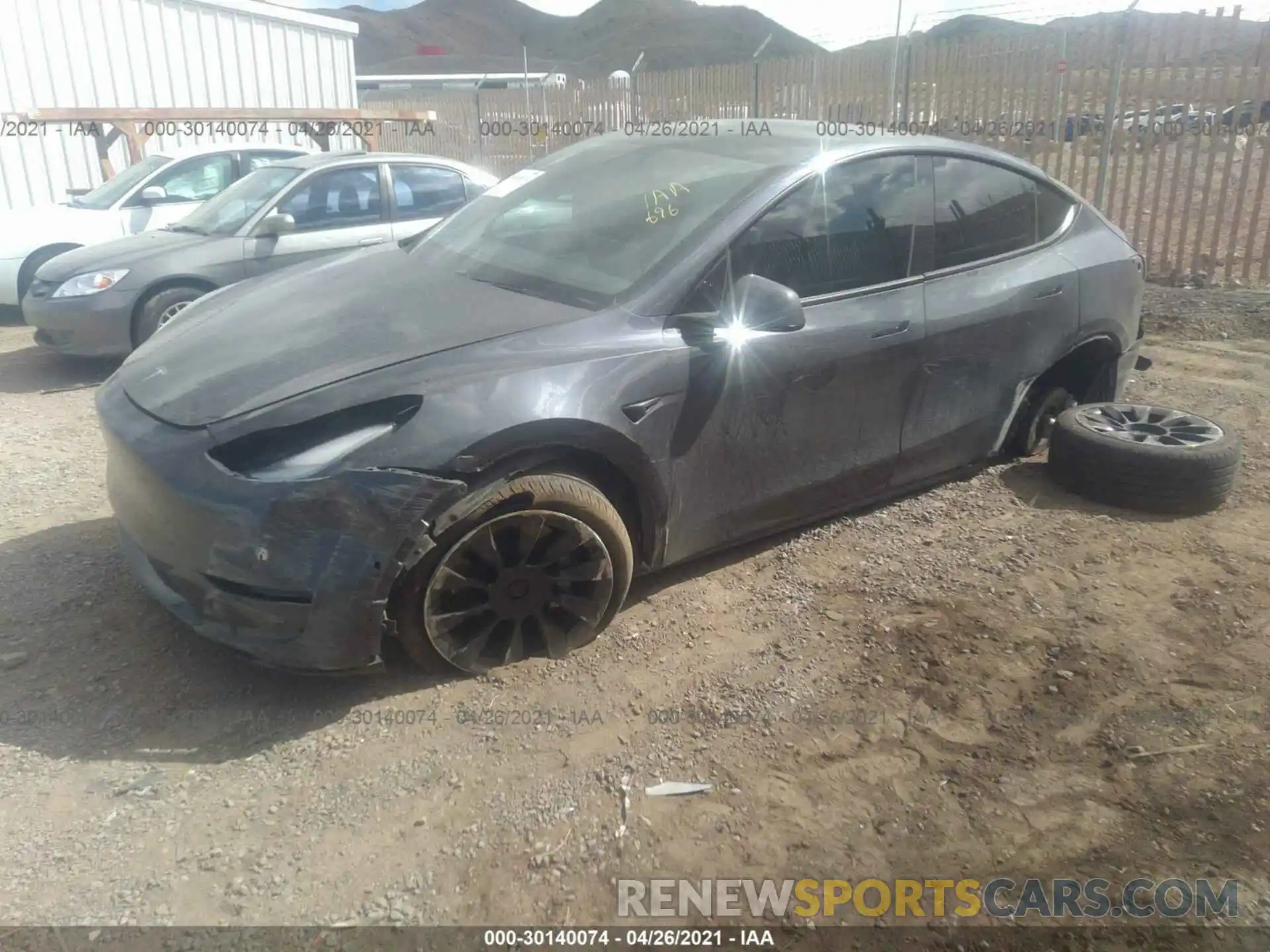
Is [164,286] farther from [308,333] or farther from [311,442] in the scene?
[311,442]

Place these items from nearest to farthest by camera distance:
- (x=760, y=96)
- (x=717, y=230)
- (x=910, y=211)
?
(x=717, y=230) < (x=910, y=211) < (x=760, y=96)

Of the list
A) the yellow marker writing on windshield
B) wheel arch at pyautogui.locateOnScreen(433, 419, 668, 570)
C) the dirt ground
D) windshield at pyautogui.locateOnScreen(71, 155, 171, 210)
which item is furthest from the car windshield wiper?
windshield at pyautogui.locateOnScreen(71, 155, 171, 210)

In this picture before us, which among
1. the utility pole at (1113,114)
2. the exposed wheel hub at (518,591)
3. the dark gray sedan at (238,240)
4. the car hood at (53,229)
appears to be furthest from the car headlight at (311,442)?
the utility pole at (1113,114)

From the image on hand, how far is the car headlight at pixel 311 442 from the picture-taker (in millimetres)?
2473

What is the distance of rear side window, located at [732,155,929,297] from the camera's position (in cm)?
324

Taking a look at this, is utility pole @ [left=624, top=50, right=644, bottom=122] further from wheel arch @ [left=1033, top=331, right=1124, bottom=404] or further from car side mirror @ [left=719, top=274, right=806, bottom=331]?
car side mirror @ [left=719, top=274, right=806, bottom=331]

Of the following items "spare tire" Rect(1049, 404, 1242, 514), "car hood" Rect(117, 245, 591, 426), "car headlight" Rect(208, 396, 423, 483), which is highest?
"car hood" Rect(117, 245, 591, 426)

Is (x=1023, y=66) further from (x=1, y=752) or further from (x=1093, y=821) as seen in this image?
(x=1, y=752)

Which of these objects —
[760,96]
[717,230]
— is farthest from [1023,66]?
[717,230]

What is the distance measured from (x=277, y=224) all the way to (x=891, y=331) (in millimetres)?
4865

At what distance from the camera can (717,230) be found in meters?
3.12

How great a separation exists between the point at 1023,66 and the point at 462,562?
943 cm

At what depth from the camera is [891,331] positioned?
3.53 meters

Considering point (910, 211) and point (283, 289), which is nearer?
point (283, 289)
